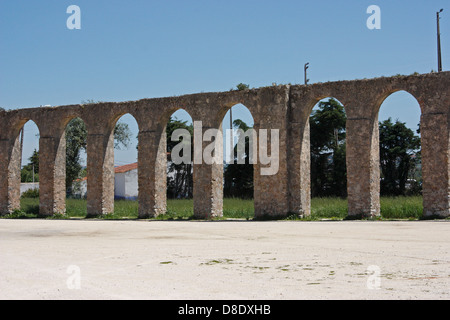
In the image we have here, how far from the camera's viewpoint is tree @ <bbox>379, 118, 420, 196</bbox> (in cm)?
3137

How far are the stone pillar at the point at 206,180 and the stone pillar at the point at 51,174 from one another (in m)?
6.52

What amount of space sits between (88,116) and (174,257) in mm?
14180

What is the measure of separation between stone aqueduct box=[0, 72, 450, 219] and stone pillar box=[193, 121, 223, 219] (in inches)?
1.4

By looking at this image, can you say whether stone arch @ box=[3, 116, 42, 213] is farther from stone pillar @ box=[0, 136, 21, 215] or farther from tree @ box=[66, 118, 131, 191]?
tree @ box=[66, 118, 131, 191]

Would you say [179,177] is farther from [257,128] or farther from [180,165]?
[257,128]

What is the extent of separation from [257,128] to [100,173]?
6977mm

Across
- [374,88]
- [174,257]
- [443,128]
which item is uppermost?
[374,88]

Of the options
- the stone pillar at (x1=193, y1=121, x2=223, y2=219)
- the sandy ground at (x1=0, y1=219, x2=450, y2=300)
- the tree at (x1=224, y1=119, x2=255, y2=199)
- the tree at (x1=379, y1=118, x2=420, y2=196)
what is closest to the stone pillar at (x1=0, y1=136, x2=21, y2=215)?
the stone pillar at (x1=193, y1=121, x2=223, y2=219)

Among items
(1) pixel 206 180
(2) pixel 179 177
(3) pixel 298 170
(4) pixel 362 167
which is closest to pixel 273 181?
(3) pixel 298 170

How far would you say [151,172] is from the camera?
2030cm

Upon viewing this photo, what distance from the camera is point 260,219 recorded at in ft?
59.4

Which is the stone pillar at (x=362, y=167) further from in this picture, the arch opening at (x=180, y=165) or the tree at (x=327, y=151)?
the arch opening at (x=180, y=165)

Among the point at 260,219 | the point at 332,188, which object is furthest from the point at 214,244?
the point at 332,188

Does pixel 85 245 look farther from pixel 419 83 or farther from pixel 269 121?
pixel 419 83
